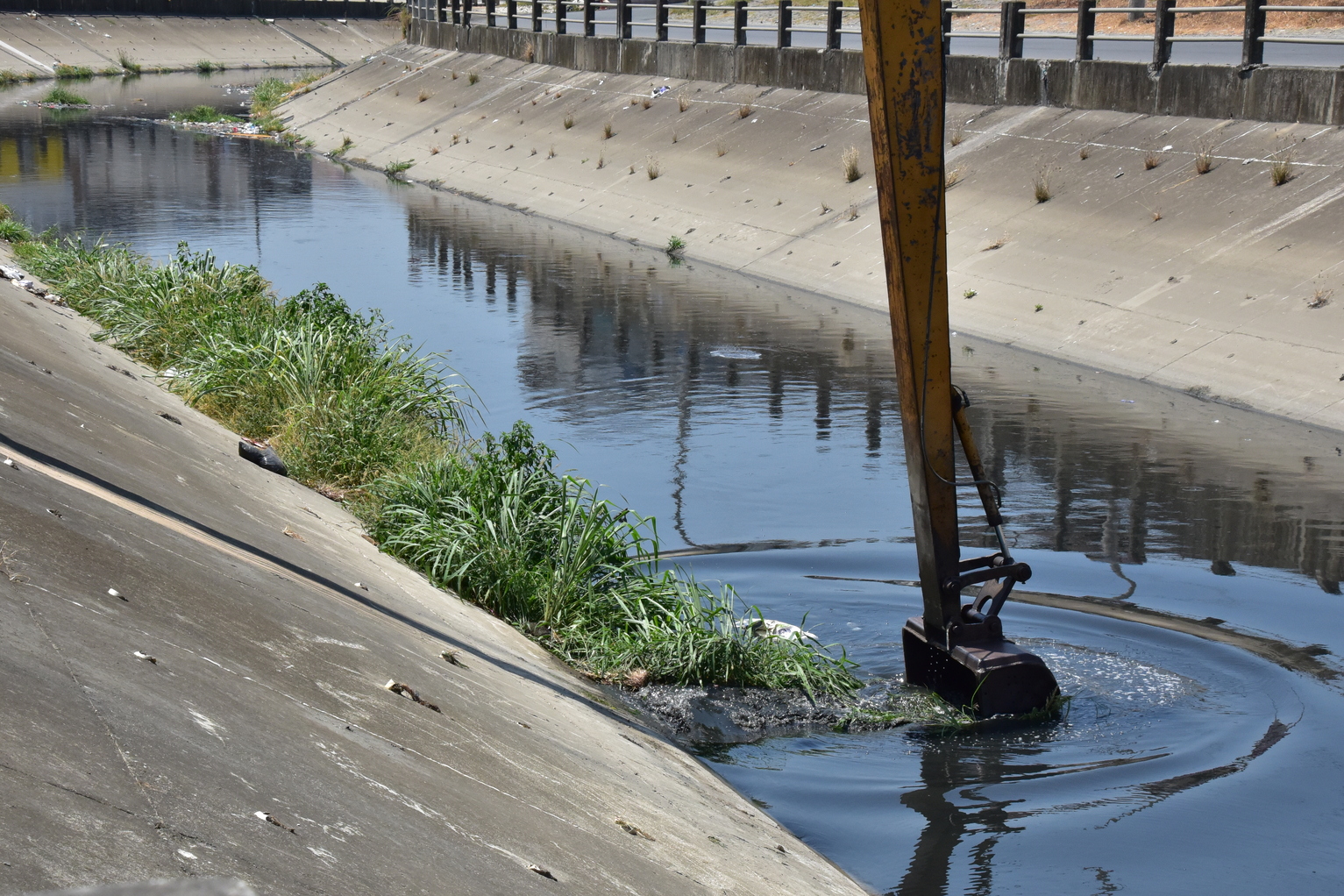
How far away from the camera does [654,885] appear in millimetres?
4117

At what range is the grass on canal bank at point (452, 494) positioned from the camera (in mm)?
7449

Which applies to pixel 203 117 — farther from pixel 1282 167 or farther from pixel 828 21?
pixel 1282 167

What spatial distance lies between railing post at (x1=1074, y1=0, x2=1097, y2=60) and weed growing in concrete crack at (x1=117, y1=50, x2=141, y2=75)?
5509 centimetres

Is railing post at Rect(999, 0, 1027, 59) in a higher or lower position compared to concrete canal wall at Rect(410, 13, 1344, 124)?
higher

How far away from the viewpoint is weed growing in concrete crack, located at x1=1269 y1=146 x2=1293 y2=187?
56.1ft

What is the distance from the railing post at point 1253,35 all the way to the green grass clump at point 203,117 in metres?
36.2

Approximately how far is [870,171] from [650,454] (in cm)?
1196

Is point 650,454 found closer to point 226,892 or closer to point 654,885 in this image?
point 654,885

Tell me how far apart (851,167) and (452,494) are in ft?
53.2

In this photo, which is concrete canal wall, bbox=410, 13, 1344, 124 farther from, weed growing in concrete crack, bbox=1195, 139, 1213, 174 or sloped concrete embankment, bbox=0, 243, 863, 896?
sloped concrete embankment, bbox=0, 243, 863, 896

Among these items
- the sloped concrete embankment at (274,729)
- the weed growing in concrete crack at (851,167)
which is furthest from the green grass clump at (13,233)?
the sloped concrete embankment at (274,729)

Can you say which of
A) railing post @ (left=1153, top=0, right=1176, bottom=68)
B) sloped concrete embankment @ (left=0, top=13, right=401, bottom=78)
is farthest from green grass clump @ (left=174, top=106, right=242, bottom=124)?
railing post @ (left=1153, top=0, right=1176, bottom=68)

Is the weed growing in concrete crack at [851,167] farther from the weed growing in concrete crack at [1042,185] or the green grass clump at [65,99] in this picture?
the green grass clump at [65,99]

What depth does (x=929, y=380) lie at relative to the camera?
686cm
